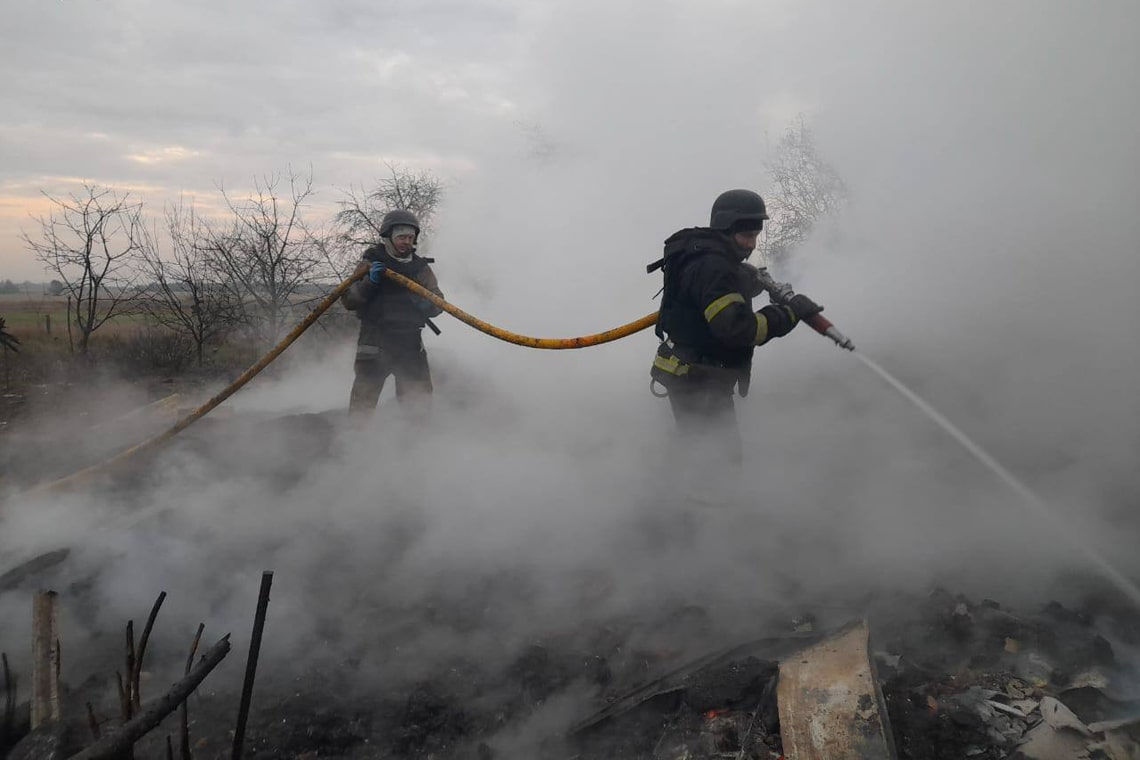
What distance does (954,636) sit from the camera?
2791 mm

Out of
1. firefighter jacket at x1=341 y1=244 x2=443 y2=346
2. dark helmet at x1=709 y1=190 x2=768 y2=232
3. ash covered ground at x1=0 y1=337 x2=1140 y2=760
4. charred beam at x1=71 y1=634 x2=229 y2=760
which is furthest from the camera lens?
firefighter jacket at x1=341 y1=244 x2=443 y2=346

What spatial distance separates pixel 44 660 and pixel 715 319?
2.75 metres

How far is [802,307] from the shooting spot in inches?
134

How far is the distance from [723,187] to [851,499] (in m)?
4.92

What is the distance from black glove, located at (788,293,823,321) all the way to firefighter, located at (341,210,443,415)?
264 cm

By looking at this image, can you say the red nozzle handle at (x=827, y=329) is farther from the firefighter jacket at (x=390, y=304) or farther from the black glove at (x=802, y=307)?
the firefighter jacket at (x=390, y=304)

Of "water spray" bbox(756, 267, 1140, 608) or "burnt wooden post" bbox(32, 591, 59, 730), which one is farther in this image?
"water spray" bbox(756, 267, 1140, 608)

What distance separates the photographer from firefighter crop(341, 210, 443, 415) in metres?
5.20

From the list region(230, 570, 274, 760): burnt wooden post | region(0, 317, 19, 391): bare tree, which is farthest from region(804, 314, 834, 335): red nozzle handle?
region(0, 317, 19, 391): bare tree

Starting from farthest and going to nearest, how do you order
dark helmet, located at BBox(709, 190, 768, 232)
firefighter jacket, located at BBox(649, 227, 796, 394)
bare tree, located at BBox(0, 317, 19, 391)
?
bare tree, located at BBox(0, 317, 19, 391) < dark helmet, located at BBox(709, 190, 768, 232) < firefighter jacket, located at BBox(649, 227, 796, 394)

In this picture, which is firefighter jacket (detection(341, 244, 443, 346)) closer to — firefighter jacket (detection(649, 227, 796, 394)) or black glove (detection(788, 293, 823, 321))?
firefighter jacket (detection(649, 227, 796, 394))

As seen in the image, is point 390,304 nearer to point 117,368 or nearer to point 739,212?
point 739,212

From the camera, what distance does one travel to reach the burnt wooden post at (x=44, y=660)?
85.7 inches

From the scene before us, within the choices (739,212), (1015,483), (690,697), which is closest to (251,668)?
(690,697)
